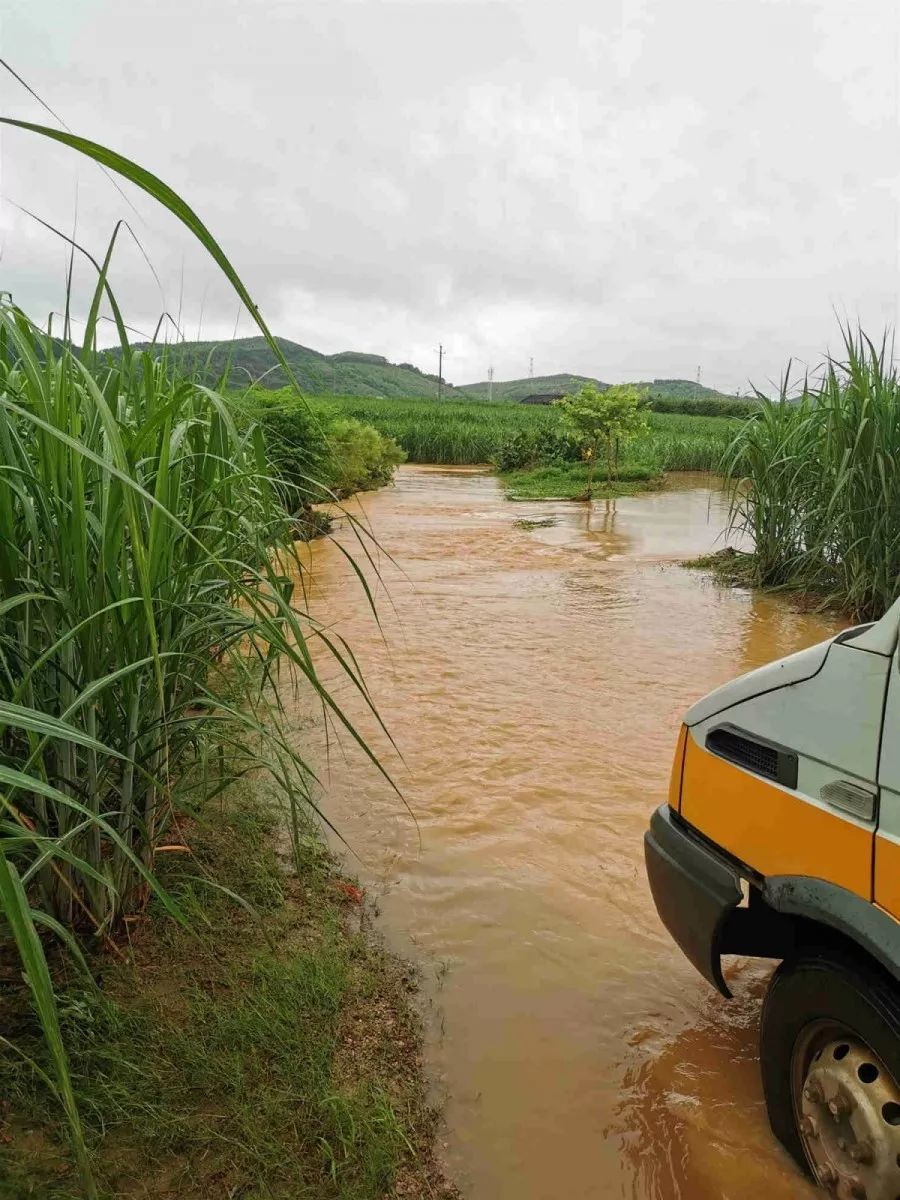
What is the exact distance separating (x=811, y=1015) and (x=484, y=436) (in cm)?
2937

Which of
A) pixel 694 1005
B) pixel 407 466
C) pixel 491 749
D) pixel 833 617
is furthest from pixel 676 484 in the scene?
pixel 694 1005

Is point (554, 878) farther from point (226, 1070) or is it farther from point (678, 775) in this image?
point (226, 1070)

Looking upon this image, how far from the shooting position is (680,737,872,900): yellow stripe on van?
1.61 meters

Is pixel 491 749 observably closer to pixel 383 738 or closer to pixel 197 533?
pixel 383 738

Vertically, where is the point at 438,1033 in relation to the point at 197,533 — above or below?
below

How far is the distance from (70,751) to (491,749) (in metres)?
2.90

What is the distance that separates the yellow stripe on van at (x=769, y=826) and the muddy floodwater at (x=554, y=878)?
0.80m

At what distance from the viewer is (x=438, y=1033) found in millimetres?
2482

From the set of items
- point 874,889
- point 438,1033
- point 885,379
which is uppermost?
point 885,379

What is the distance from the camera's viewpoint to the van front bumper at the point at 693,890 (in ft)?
6.39

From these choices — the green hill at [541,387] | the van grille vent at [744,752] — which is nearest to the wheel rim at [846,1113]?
the van grille vent at [744,752]

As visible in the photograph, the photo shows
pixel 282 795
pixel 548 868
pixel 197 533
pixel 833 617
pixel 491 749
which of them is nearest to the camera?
pixel 197 533

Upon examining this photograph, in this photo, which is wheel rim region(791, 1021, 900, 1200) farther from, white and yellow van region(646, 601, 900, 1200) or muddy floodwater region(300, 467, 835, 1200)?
muddy floodwater region(300, 467, 835, 1200)

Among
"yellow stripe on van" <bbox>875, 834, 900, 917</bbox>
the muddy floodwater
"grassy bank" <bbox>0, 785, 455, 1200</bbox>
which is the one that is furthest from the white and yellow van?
"grassy bank" <bbox>0, 785, 455, 1200</bbox>
